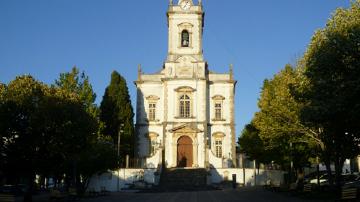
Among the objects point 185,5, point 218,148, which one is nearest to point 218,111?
point 218,148

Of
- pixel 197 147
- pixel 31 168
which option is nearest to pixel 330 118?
pixel 31 168

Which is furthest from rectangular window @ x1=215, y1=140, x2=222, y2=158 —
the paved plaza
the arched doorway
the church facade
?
the paved plaza

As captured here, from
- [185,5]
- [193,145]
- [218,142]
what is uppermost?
[185,5]

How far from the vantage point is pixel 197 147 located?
51.2 m

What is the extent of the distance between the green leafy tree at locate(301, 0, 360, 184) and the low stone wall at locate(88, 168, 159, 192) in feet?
90.6

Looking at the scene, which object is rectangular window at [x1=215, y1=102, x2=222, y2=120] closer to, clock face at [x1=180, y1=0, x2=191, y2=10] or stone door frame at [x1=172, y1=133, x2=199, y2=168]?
stone door frame at [x1=172, y1=133, x2=199, y2=168]

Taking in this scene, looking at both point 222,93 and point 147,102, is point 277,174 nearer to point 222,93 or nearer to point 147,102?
point 222,93

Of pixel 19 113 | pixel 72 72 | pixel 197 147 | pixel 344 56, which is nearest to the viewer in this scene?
pixel 344 56

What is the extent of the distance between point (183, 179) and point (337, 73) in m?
28.4

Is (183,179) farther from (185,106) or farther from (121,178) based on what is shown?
(185,106)

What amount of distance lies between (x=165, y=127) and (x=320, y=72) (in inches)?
1251

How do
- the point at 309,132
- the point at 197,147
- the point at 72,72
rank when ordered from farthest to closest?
the point at 197,147 → the point at 72,72 → the point at 309,132

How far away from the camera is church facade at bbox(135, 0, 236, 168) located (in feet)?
169

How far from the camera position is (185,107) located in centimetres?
5275
